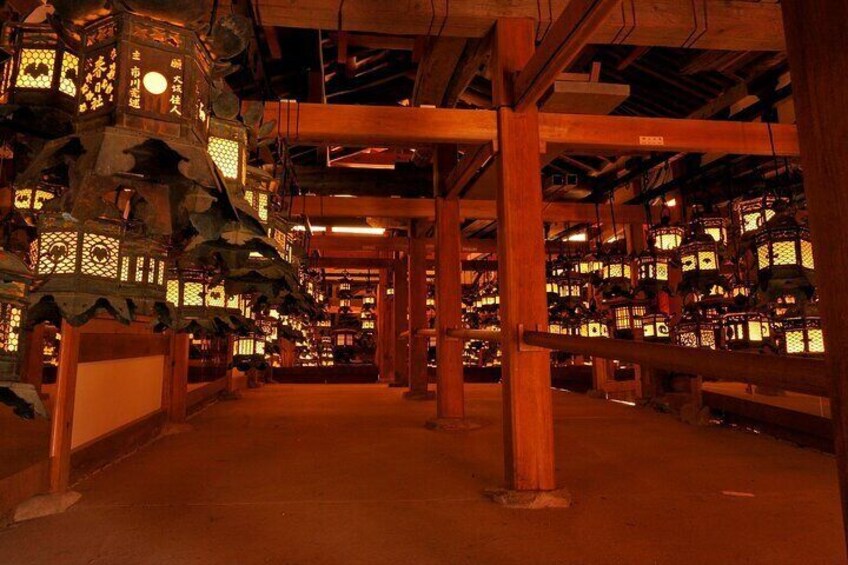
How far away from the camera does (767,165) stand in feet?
24.1

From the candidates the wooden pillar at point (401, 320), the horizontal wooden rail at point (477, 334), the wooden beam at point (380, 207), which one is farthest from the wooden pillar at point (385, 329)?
the horizontal wooden rail at point (477, 334)

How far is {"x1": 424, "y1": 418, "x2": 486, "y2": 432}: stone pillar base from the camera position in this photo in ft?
19.7

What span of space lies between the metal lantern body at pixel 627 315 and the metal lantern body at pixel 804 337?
279 centimetres

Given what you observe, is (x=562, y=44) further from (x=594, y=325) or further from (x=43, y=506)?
(x=594, y=325)

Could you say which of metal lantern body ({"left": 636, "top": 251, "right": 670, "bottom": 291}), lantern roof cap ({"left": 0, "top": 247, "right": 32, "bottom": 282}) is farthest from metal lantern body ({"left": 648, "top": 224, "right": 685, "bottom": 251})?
lantern roof cap ({"left": 0, "top": 247, "right": 32, "bottom": 282})

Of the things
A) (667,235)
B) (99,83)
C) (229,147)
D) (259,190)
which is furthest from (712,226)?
(99,83)

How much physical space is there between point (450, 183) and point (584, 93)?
2386 mm

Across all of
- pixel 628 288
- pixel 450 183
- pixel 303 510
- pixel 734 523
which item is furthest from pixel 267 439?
pixel 628 288

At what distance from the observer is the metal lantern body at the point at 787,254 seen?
3.81 m

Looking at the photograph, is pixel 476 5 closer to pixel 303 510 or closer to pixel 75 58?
pixel 75 58

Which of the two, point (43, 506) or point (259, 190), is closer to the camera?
point (259, 190)

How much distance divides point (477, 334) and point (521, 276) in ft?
3.88

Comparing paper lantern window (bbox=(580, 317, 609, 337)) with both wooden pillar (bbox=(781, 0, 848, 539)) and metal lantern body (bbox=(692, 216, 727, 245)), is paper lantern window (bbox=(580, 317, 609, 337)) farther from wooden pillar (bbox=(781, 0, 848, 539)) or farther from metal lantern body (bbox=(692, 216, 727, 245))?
wooden pillar (bbox=(781, 0, 848, 539))

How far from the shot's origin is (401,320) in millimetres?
11688
